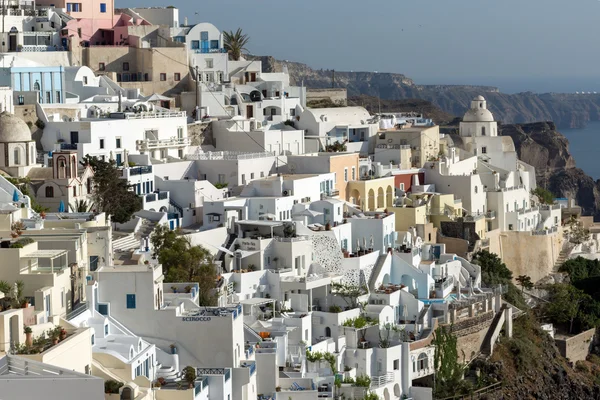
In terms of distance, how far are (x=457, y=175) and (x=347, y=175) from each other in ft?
19.2

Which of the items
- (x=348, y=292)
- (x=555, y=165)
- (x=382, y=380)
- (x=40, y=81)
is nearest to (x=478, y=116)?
(x=40, y=81)

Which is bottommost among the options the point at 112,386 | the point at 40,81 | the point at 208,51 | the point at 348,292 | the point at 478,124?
the point at 348,292

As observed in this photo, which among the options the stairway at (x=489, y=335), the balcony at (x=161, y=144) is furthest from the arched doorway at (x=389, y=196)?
the balcony at (x=161, y=144)

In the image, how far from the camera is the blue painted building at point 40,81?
46688 mm

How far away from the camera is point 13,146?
39281 mm

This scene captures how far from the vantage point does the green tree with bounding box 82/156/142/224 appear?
39.6 m

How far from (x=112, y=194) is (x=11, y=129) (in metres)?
3.08

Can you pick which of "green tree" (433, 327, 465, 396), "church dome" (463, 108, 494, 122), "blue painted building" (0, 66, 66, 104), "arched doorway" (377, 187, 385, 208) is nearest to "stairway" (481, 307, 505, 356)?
"green tree" (433, 327, 465, 396)

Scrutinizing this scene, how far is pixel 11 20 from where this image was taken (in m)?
53.1

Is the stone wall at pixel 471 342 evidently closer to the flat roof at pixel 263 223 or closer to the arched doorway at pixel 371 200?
the flat roof at pixel 263 223

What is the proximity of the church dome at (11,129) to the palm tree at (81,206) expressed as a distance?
7.61 ft

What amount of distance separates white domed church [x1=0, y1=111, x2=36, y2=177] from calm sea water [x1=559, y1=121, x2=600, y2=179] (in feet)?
326

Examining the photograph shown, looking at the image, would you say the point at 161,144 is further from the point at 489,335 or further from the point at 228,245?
the point at 489,335

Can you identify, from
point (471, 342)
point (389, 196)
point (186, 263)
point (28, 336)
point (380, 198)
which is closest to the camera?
point (28, 336)
